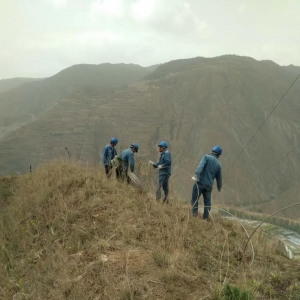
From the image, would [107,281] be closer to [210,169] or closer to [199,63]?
[210,169]

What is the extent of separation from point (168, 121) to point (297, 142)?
74.9 feet

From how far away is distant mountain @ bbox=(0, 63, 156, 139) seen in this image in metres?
81.2

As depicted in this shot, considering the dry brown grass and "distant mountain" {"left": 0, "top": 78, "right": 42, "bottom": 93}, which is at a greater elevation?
"distant mountain" {"left": 0, "top": 78, "right": 42, "bottom": 93}

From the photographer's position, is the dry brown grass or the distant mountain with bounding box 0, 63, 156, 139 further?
the distant mountain with bounding box 0, 63, 156, 139

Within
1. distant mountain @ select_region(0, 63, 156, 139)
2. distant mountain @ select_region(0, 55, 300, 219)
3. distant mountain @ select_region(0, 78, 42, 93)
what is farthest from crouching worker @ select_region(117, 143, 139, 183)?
distant mountain @ select_region(0, 78, 42, 93)

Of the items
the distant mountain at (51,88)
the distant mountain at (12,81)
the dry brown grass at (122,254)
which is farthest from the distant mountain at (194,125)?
the distant mountain at (12,81)

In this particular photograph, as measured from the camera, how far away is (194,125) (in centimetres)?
5706

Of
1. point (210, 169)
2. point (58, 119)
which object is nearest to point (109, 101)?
point (58, 119)

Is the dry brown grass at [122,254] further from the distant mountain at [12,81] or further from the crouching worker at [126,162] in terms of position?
the distant mountain at [12,81]

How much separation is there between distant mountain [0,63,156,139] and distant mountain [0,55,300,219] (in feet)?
51.3

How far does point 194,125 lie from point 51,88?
188ft

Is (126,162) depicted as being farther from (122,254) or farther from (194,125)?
(194,125)

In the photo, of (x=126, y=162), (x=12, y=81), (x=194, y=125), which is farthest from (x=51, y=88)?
(x=126, y=162)

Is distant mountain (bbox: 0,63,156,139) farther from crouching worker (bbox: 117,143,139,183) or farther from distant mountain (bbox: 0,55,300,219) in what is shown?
crouching worker (bbox: 117,143,139,183)
